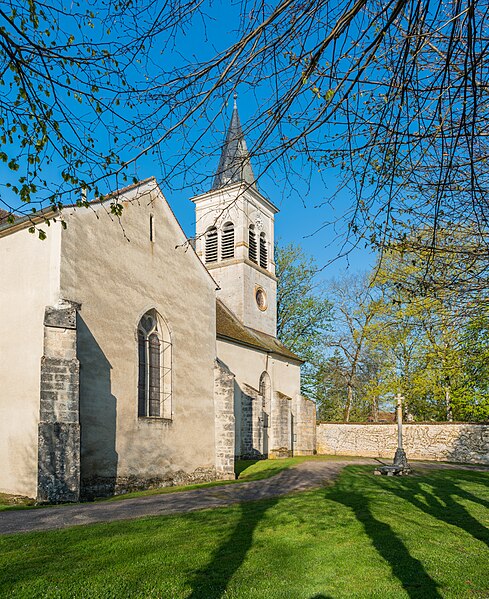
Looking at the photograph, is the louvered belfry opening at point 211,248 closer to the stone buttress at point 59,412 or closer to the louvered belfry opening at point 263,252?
the louvered belfry opening at point 263,252

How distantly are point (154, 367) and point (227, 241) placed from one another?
15.4 m

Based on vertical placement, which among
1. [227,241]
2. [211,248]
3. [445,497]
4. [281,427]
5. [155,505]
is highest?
[227,241]

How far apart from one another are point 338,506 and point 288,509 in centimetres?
110

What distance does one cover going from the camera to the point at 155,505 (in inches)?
450

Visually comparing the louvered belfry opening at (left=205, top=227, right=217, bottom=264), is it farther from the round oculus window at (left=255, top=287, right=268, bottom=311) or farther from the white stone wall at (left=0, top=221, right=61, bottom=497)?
the white stone wall at (left=0, top=221, right=61, bottom=497)

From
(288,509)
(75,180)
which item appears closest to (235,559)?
(288,509)

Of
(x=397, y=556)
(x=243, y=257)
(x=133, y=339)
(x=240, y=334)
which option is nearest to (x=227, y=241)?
(x=243, y=257)

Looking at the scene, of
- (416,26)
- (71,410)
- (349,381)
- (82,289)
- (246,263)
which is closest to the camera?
(416,26)

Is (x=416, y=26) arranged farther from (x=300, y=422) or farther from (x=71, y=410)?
(x=300, y=422)

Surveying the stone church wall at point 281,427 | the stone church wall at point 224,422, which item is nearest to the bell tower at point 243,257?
the stone church wall at point 281,427

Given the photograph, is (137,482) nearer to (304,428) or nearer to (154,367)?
(154,367)

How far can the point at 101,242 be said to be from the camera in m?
14.8

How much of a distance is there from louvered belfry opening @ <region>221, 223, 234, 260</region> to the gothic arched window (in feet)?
46.1

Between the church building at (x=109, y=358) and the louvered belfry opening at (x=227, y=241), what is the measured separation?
10859 mm
